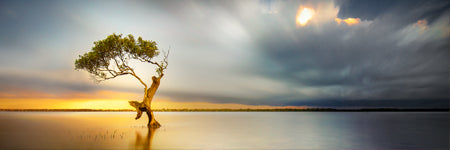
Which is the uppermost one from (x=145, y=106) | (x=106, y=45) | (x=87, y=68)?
(x=106, y=45)

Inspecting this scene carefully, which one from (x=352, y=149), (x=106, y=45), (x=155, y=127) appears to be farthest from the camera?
(x=155, y=127)

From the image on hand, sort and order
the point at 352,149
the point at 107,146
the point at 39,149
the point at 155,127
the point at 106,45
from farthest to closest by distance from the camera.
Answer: the point at 155,127
the point at 106,45
the point at 352,149
the point at 107,146
the point at 39,149

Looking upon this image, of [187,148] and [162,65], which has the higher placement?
[162,65]

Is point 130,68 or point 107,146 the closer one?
point 107,146

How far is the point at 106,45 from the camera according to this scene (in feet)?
115

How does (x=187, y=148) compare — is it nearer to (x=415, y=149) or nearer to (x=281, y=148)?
(x=281, y=148)

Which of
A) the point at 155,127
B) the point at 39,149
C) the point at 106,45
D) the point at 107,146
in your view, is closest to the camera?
the point at 39,149

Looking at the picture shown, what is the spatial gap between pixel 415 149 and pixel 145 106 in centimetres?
3086

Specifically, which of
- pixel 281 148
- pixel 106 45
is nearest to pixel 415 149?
pixel 281 148

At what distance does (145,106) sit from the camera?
35.7 m

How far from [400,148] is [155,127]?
99.3ft

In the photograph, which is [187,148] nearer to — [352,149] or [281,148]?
[281,148]

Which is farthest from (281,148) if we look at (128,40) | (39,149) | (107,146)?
(128,40)

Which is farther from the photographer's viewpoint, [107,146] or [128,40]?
[128,40]
